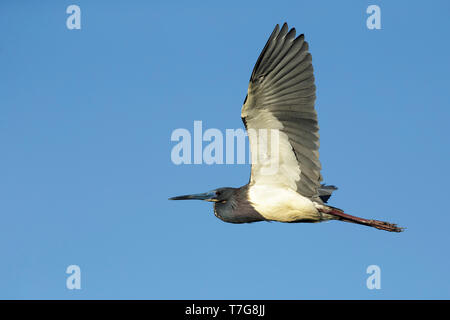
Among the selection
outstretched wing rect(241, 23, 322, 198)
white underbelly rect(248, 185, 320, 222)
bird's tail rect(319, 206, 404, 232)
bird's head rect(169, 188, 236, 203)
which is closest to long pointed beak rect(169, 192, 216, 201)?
bird's head rect(169, 188, 236, 203)

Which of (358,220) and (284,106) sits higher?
(284,106)

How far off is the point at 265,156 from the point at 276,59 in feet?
5.65

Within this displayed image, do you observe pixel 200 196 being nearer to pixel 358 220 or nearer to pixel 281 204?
pixel 281 204

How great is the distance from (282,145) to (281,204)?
1083 millimetres

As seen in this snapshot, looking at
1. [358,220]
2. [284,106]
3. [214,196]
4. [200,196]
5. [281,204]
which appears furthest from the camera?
[200,196]

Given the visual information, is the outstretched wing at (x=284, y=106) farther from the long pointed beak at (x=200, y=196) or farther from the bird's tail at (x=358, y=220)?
the long pointed beak at (x=200, y=196)

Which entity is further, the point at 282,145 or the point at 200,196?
the point at 200,196

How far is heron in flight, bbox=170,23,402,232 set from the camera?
11.0 meters

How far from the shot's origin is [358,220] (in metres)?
11.8

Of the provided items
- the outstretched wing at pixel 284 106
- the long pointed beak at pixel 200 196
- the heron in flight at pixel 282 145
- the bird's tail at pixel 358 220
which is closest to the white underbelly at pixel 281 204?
the heron in flight at pixel 282 145

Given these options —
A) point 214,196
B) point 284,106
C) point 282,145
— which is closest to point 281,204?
point 282,145
